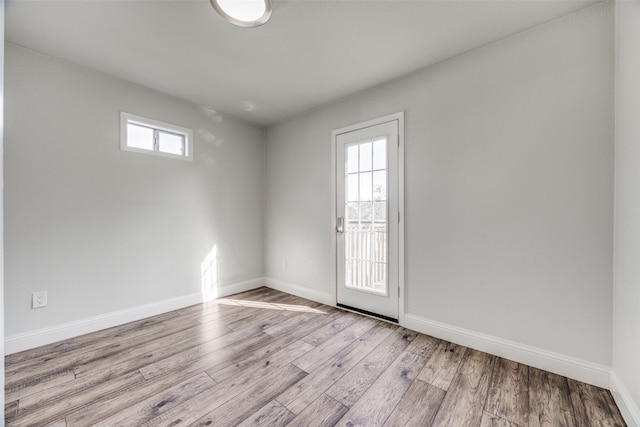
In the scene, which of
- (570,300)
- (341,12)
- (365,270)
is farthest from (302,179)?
(570,300)

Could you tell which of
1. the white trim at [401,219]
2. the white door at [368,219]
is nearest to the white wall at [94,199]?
the white door at [368,219]

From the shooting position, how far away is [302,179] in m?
3.61

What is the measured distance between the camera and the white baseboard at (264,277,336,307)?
10.9 ft

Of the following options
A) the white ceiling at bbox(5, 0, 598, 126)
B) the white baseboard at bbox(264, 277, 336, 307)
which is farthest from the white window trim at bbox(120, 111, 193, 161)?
the white baseboard at bbox(264, 277, 336, 307)

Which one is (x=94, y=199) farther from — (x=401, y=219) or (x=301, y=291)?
(x=401, y=219)

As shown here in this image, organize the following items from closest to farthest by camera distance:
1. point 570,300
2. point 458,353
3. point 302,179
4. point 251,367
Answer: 1. point 570,300
2. point 251,367
3. point 458,353
4. point 302,179

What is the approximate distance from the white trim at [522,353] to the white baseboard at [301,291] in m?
1.06

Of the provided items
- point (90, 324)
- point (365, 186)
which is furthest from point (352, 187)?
point (90, 324)

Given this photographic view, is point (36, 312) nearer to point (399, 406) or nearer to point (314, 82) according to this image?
point (399, 406)

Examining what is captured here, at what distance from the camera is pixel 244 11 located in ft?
5.98

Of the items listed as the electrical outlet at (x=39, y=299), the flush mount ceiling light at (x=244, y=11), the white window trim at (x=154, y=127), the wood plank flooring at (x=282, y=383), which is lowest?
the wood plank flooring at (x=282, y=383)

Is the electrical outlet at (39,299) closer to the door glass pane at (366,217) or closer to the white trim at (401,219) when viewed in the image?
the door glass pane at (366,217)

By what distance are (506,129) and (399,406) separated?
82.9 inches

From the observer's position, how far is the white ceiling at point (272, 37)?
184cm
